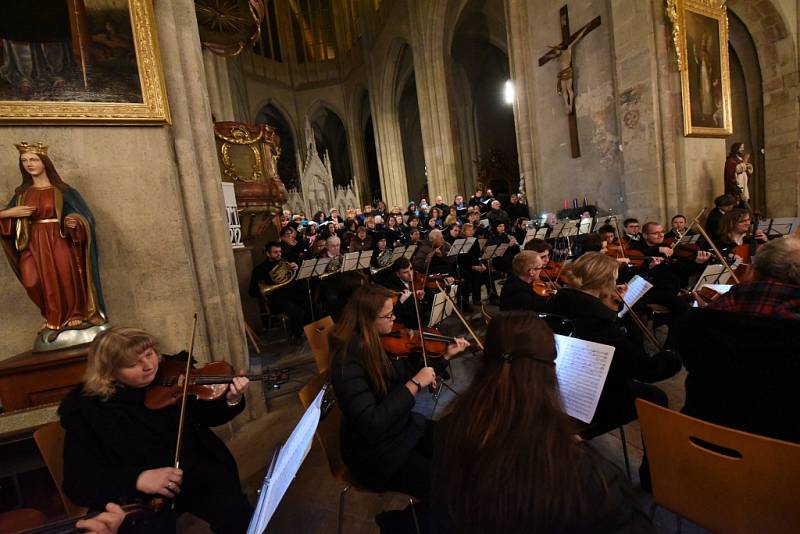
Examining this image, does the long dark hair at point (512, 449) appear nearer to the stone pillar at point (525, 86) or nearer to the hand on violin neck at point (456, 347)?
the hand on violin neck at point (456, 347)

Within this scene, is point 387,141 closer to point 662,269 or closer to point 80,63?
point 662,269

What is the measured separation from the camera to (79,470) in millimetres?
1604

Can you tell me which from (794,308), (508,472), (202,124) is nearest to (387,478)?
(508,472)

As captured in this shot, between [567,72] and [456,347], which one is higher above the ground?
[567,72]

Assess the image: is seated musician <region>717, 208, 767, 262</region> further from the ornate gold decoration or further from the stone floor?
the ornate gold decoration

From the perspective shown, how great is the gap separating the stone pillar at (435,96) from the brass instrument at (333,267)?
9745 millimetres

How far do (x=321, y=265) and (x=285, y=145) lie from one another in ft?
63.1

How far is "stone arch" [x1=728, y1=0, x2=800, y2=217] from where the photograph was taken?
10125 millimetres

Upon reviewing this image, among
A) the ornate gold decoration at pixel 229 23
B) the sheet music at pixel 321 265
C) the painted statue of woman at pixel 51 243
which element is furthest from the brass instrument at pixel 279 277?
the ornate gold decoration at pixel 229 23

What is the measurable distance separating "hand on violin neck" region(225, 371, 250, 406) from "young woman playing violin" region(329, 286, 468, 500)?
50 cm

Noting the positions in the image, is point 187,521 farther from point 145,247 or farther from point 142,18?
point 142,18

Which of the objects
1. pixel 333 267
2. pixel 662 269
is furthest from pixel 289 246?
pixel 662 269

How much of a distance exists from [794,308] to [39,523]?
3.31 metres

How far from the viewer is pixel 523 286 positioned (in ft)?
10.8
